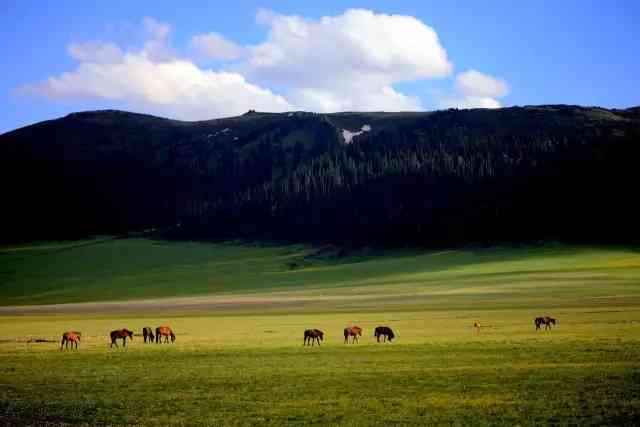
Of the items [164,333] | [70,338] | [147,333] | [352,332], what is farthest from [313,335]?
[70,338]

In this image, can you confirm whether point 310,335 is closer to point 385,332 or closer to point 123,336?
point 385,332

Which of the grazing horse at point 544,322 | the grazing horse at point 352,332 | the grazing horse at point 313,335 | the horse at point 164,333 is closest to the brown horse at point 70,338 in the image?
the horse at point 164,333

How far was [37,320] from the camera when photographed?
64.1 meters

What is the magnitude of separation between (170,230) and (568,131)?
96.0 metres

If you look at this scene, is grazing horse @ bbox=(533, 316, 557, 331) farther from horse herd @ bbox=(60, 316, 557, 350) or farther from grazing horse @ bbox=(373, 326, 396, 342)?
grazing horse @ bbox=(373, 326, 396, 342)

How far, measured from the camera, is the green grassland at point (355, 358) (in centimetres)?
1939

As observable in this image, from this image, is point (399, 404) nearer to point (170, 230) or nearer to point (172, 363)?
point (172, 363)

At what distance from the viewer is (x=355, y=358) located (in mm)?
29828

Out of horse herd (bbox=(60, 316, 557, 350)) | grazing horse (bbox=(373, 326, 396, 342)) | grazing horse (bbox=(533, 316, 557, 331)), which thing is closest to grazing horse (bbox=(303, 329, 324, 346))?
horse herd (bbox=(60, 316, 557, 350))

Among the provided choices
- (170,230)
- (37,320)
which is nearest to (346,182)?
(170,230)


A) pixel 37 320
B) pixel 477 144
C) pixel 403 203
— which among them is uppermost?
pixel 477 144

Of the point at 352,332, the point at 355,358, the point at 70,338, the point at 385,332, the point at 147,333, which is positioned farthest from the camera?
the point at 147,333

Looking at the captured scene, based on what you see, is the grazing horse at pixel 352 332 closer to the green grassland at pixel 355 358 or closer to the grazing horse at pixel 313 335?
the green grassland at pixel 355 358

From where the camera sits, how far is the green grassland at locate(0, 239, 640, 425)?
1939cm
